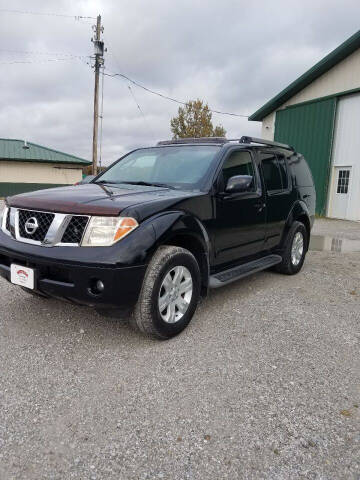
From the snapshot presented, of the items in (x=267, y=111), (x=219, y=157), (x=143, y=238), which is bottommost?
(x=143, y=238)

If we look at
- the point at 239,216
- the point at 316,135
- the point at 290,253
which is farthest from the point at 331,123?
the point at 239,216

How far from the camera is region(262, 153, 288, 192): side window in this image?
4.69m

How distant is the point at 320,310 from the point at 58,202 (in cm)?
298

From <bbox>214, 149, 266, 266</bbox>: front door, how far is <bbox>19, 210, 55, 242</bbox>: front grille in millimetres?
1579

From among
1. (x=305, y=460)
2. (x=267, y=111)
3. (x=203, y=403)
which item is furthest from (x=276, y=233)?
(x=267, y=111)

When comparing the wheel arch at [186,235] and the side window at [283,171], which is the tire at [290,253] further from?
the wheel arch at [186,235]

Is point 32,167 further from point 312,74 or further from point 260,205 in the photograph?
point 260,205

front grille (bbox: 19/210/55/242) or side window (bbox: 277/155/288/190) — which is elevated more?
side window (bbox: 277/155/288/190)

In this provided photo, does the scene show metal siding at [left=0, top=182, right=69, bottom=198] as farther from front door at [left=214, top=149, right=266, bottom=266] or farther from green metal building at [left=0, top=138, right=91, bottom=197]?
front door at [left=214, top=149, right=266, bottom=266]

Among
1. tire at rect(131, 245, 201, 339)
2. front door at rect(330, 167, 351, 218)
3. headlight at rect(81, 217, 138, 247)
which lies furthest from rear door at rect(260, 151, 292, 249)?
front door at rect(330, 167, 351, 218)

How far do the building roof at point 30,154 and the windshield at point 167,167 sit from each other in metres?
26.6

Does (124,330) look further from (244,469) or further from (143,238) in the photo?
(244,469)

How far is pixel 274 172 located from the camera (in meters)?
4.91

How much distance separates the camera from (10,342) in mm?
3113
